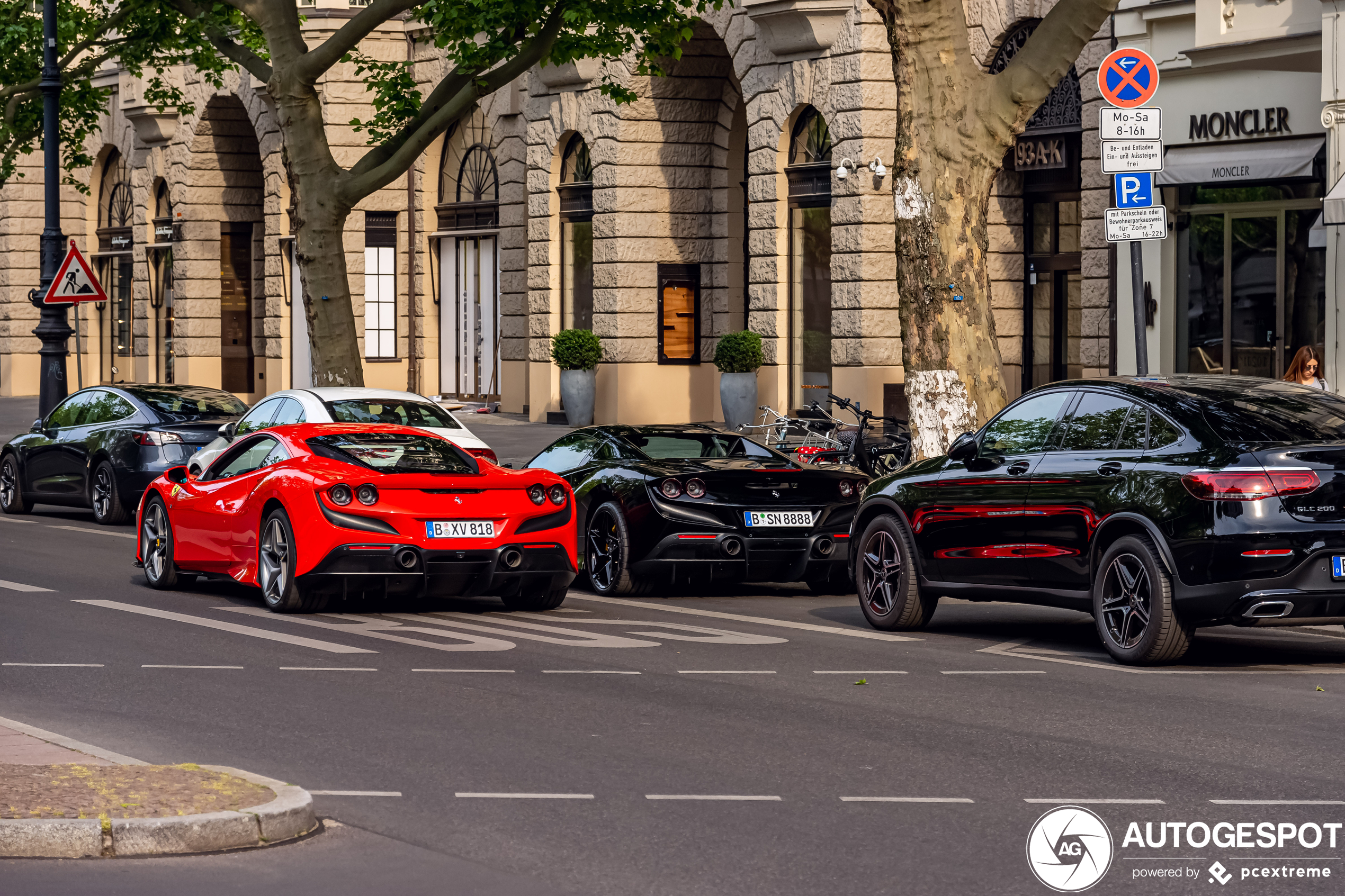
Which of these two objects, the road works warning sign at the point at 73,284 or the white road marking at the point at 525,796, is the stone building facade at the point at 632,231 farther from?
the white road marking at the point at 525,796

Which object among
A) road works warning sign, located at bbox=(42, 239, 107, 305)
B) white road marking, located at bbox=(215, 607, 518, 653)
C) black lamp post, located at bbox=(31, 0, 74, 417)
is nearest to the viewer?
white road marking, located at bbox=(215, 607, 518, 653)

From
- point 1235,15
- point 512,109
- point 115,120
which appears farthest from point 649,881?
point 115,120

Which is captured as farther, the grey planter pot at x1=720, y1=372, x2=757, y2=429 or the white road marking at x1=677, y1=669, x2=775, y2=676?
the grey planter pot at x1=720, y1=372, x2=757, y2=429

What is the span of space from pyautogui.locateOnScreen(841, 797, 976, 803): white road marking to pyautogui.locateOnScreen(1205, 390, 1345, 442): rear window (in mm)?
3775

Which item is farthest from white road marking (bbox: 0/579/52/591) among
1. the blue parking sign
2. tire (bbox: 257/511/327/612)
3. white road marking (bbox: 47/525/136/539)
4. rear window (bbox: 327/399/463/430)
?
the blue parking sign

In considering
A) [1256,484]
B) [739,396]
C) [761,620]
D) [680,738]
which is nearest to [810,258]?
[739,396]

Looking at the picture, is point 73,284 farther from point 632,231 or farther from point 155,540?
point 155,540

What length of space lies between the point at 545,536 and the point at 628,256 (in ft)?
66.8

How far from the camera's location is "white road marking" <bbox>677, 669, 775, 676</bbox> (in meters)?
10.2

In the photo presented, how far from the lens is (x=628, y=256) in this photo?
108ft

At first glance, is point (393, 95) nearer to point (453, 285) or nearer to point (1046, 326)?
point (1046, 326)

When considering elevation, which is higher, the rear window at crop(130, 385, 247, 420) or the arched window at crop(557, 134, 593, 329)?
the arched window at crop(557, 134, 593, 329)

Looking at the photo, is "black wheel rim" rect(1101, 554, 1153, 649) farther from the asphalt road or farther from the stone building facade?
the stone building facade

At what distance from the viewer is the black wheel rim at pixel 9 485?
2211 cm
